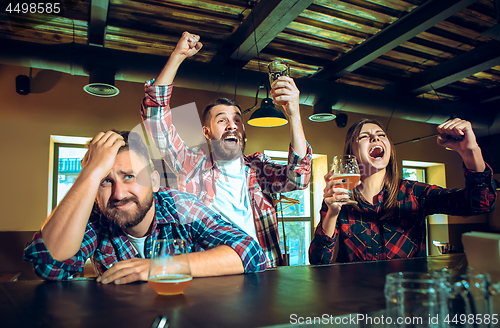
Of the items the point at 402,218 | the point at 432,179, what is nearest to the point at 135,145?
the point at 402,218

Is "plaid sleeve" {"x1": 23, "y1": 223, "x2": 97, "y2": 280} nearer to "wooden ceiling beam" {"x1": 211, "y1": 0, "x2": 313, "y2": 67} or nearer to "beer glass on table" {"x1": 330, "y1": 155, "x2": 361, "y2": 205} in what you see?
"beer glass on table" {"x1": 330, "y1": 155, "x2": 361, "y2": 205}

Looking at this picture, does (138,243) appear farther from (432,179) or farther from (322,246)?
(432,179)

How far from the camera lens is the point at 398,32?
129 inches

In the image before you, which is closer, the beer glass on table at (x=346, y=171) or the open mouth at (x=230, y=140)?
the beer glass on table at (x=346, y=171)

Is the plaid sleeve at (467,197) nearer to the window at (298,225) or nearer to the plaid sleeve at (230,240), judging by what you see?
the plaid sleeve at (230,240)

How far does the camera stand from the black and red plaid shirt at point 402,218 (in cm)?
148

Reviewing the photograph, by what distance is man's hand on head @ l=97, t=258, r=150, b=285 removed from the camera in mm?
852

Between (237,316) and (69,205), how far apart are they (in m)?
→ 0.67

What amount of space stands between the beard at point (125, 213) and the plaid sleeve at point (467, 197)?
123 centimetres

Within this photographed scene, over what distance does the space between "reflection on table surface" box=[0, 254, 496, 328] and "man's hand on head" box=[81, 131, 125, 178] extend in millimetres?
350

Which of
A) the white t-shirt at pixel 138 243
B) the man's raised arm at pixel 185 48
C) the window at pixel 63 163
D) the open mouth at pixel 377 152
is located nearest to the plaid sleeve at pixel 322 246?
the open mouth at pixel 377 152

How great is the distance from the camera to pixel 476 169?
1492mm

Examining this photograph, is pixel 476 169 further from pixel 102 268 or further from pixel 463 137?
pixel 102 268

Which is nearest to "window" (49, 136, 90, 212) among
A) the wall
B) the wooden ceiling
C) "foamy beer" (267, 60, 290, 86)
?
the wall
